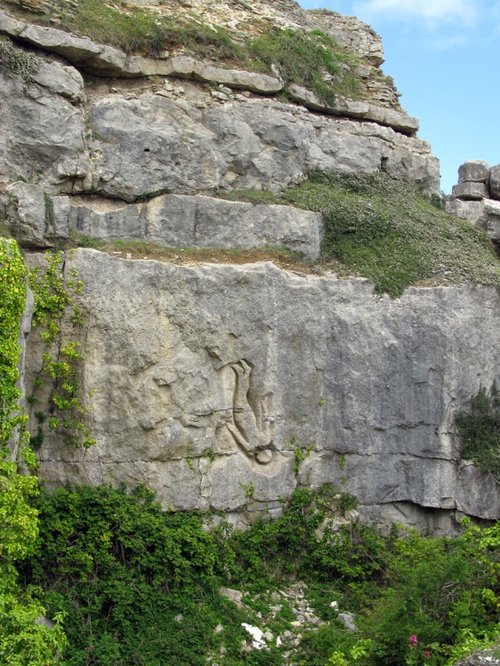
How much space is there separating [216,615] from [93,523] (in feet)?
6.69

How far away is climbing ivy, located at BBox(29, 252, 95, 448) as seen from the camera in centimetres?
1121

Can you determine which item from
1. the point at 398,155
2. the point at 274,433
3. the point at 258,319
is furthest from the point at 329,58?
the point at 274,433

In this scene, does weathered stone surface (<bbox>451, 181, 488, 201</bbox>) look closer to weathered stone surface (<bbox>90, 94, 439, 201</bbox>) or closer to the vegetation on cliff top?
weathered stone surface (<bbox>90, 94, 439, 201</bbox>)

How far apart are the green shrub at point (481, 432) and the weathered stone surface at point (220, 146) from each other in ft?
16.5

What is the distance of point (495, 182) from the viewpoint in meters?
18.1

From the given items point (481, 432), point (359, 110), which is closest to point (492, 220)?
point (359, 110)

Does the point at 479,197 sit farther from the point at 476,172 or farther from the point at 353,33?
the point at 353,33

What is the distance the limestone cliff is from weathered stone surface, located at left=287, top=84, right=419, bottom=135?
101 cm

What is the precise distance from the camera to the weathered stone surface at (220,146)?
1324 cm

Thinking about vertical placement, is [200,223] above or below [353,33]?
below

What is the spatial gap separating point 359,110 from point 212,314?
6.60 metres

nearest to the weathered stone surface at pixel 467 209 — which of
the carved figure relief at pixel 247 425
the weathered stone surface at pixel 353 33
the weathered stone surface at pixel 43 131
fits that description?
the weathered stone surface at pixel 353 33

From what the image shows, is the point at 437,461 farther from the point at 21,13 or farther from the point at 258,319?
the point at 21,13

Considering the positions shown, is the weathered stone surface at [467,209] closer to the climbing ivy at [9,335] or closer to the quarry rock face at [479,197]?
the quarry rock face at [479,197]
